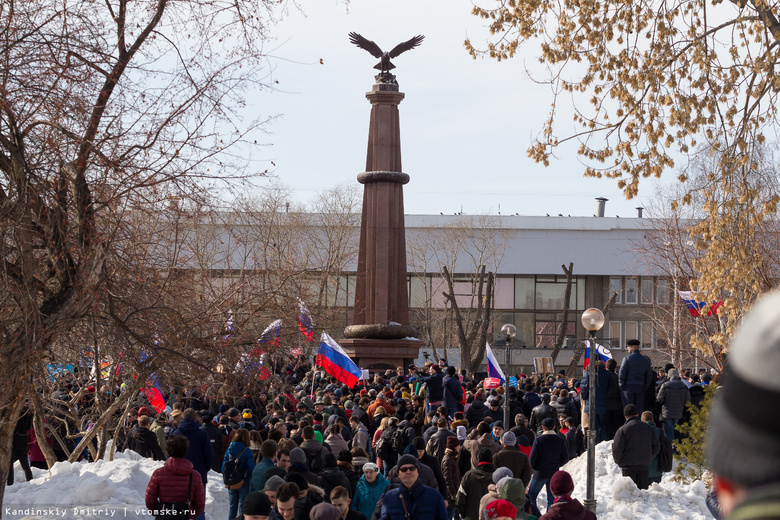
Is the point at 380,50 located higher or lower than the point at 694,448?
higher

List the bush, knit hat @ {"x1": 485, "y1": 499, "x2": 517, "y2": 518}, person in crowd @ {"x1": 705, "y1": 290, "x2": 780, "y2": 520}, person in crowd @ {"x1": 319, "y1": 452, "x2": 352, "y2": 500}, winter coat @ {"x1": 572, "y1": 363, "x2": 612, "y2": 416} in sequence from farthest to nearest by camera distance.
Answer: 1. winter coat @ {"x1": 572, "y1": 363, "x2": 612, "y2": 416}
2. the bush
3. person in crowd @ {"x1": 319, "y1": 452, "x2": 352, "y2": 500}
4. knit hat @ {"x1": 485, "y1": 499, "x2": 517, "y2": 518}
5. person in crowd @ {"x1": 705, "y1": 290, "x2": 780, "y2": 520}

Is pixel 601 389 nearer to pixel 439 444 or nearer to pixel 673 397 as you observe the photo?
pixel 673 397

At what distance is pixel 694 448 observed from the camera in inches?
542

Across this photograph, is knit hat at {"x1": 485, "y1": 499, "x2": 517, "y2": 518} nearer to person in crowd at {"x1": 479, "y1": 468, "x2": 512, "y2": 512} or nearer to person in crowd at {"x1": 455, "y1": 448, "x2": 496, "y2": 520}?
person in crowd at {"x1": 479, "y1": 468, "x2": 512, "y2": 512}

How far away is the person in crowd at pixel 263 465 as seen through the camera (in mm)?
11023

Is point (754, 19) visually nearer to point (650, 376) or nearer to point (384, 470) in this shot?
point (650, 376)

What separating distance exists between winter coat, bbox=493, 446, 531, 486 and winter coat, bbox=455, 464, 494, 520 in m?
0.97

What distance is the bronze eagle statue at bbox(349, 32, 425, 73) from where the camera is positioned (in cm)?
3262

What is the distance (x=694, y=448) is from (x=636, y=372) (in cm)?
269

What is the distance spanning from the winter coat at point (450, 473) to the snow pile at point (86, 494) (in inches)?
136

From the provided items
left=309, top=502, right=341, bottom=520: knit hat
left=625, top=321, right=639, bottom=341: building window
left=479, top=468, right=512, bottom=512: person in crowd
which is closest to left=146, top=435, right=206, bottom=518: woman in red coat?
left=309, top=502, right=341, bottom=520: knit hat

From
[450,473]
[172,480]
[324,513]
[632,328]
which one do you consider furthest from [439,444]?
[632,328]

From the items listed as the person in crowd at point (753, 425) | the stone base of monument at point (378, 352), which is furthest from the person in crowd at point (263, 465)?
the stone base of monument at point (378, 352)

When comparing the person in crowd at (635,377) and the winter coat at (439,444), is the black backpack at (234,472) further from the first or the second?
the person in crowd at (635,377)
